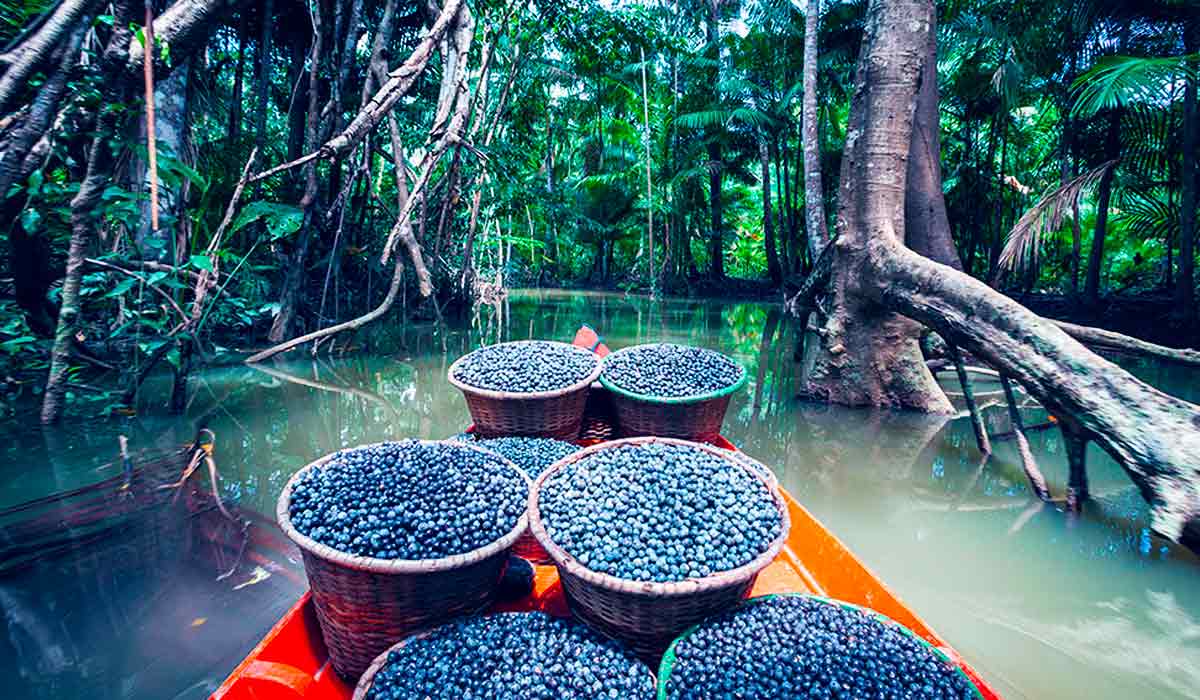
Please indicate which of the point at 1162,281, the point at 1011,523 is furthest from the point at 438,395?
the point at 1162,281

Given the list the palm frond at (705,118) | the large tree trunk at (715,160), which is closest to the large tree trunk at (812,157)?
the palm frond at (705,118)

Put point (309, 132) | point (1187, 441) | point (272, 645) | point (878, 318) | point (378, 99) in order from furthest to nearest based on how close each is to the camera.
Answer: point (309, 132), point (878, 318), point (378, 99), point (1187, 441), point (272, 645)

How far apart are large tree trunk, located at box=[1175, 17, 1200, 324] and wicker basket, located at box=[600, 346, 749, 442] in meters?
7.92

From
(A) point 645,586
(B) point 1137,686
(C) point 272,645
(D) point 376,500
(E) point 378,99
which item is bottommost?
(B) point 1137,686

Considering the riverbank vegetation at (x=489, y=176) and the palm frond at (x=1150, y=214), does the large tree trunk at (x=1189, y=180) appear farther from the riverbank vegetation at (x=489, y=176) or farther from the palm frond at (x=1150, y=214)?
the palm frond at (x=1150, y=214)

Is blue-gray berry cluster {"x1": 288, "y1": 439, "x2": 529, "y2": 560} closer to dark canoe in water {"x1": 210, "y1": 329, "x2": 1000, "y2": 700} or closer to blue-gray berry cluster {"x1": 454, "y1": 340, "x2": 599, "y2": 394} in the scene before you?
dark canoe in water {"x1": 210, "y1": 329, "x2": 1000, "y2": 700}

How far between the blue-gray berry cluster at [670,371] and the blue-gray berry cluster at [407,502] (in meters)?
0.97

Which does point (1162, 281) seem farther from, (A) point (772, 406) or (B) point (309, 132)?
(B) point (309, 132)

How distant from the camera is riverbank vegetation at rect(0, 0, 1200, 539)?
10.3ft

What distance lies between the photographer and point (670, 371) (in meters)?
2.69

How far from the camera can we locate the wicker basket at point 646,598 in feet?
4.28

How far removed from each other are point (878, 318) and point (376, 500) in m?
4.57

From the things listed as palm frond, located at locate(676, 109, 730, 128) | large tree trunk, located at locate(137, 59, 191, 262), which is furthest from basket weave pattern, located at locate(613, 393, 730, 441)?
palm frond, located at locate(676, 109, 730, 128)

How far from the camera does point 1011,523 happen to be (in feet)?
9.45
